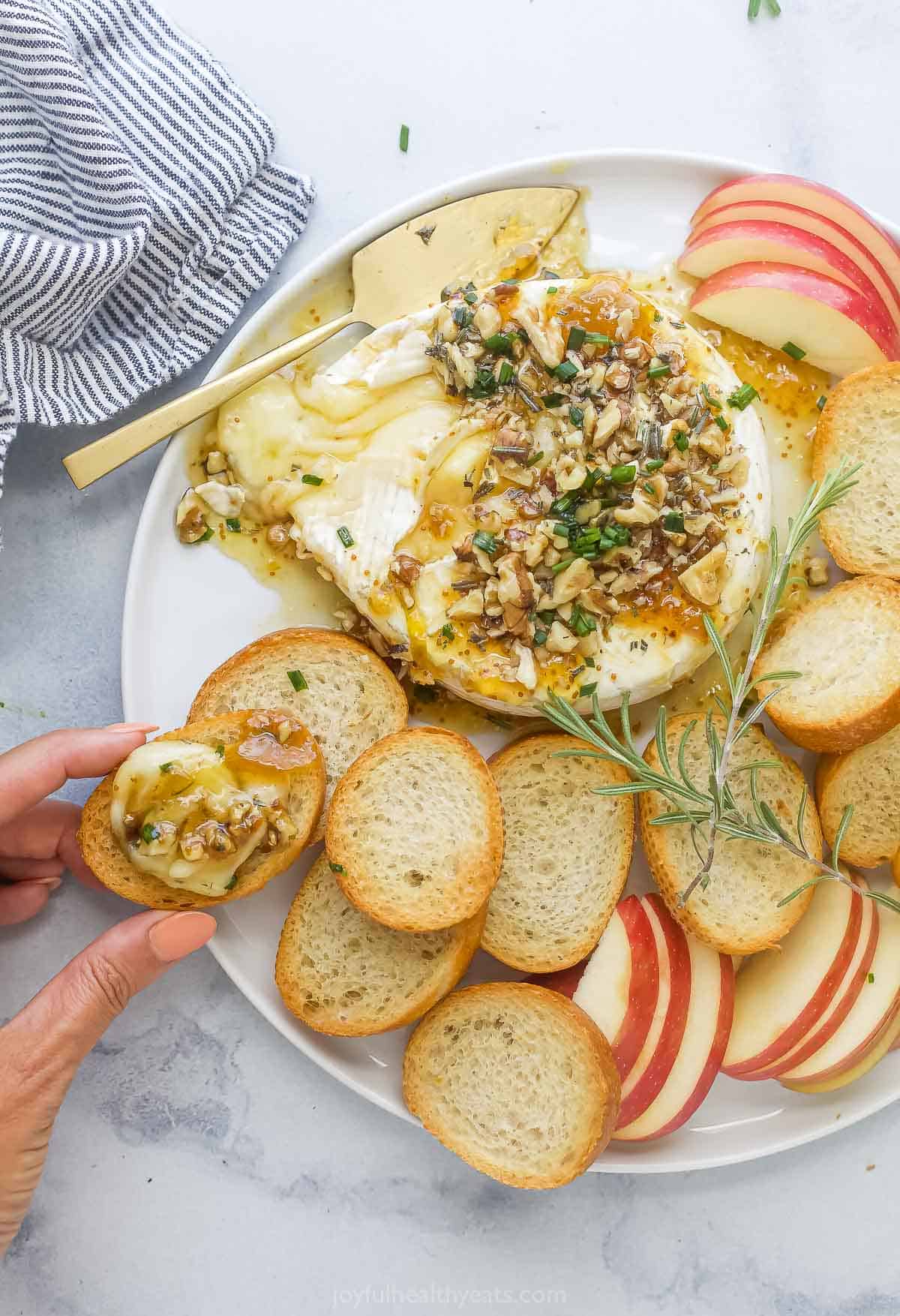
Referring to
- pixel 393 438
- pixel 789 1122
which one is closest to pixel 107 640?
pixel 393 438

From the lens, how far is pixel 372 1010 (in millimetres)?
2840

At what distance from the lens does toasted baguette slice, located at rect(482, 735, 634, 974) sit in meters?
2.86

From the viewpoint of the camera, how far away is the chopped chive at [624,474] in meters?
2.66

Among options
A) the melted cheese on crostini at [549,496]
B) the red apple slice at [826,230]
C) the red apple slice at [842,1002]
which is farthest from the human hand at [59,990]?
the red apple slice at [826,230]

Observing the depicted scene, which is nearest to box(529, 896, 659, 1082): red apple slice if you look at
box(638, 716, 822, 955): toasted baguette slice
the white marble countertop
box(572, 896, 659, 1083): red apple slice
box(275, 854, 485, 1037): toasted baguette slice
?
box(572, 896, 659, 1083): red apple slice

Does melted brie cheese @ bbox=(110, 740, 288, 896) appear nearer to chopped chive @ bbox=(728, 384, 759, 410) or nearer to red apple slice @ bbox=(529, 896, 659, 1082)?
red apple slice @ bbox=(529, 896, 659, 1082)

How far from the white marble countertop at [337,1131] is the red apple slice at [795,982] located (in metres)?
0.59

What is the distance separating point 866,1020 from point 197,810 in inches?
72.9

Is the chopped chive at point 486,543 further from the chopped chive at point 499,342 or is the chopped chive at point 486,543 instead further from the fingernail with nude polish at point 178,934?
the fingernail with nude polish at point 178,934

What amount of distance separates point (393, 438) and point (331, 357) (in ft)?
1.39

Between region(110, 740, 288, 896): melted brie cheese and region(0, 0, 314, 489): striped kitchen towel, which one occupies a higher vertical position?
region(0, 0, 314, 489): striped kitchen towel

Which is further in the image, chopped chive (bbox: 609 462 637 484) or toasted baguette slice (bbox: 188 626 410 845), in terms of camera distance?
toasted baguette slice (bbox: 188 626 410 845)

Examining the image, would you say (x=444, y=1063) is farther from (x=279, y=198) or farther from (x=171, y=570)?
(x=279, y=198)

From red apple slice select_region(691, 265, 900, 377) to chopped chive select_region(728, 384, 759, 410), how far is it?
28cm
